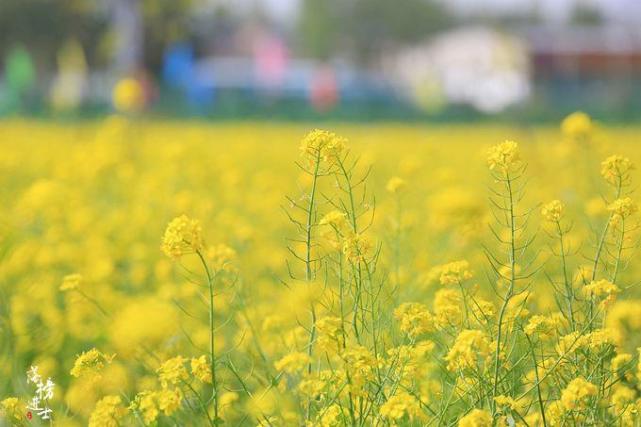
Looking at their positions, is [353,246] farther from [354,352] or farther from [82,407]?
[82,407]

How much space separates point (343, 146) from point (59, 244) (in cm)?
286

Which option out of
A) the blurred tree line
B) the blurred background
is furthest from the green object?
the blurred tree line

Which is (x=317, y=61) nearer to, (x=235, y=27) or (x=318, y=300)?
(x=235, y=27)

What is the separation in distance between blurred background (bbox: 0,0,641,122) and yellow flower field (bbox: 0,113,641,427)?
10.7ft

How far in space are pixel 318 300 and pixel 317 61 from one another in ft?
230

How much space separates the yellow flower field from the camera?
189 cm

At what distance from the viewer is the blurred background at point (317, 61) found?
1947cm

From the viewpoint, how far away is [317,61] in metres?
71.2

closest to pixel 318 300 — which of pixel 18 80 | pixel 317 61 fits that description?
pixel 18 80

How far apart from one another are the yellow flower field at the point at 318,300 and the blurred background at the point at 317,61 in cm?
327

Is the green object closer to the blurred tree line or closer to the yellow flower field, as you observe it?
the blurred tree line

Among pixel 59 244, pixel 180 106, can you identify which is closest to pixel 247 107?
pixel 180 106

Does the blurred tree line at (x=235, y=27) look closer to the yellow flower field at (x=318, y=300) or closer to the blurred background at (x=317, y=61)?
the blurred background at (x=317, y=61)

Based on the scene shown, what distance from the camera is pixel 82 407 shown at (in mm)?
2414
